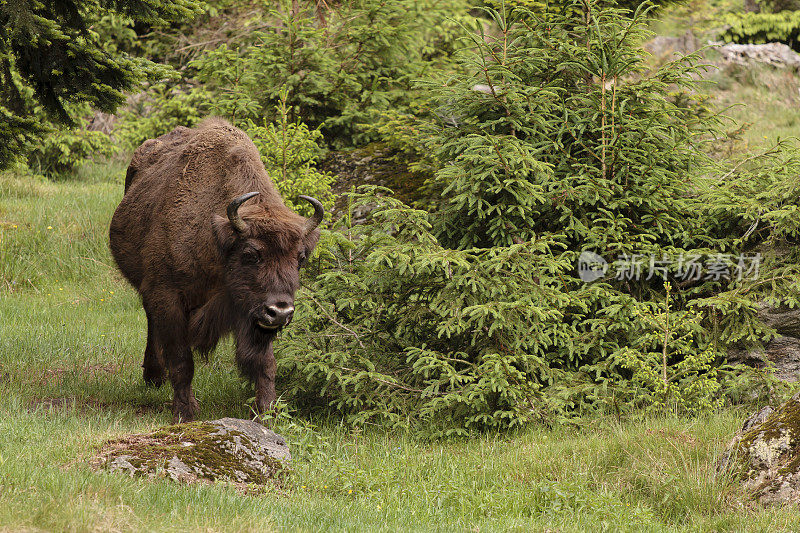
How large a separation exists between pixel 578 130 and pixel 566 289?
189 cm

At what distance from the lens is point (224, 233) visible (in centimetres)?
→ 748

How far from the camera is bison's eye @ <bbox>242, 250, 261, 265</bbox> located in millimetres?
7336

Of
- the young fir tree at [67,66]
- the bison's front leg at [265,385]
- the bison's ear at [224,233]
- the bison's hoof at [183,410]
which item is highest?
the young fir tree at [67,66]

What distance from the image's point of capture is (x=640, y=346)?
817 centimetres

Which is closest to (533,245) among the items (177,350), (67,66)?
(177,350)

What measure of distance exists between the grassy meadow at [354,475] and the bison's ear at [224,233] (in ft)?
5.54

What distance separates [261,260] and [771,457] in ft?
14.3

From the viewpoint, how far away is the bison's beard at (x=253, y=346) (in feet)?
24.7

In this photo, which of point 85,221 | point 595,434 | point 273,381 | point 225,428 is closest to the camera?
point 225,428

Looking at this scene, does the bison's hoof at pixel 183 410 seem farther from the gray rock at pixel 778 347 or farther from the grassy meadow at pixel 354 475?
the gray rock at pixel 778 347

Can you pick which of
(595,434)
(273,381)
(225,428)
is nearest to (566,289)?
(595,434)

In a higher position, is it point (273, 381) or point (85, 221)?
point (273, 381)

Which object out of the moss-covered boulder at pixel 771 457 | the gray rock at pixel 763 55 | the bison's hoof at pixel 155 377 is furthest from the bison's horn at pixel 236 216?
the gray rock at pixel 763 55

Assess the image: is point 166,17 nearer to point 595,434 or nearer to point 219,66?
point 219,66
